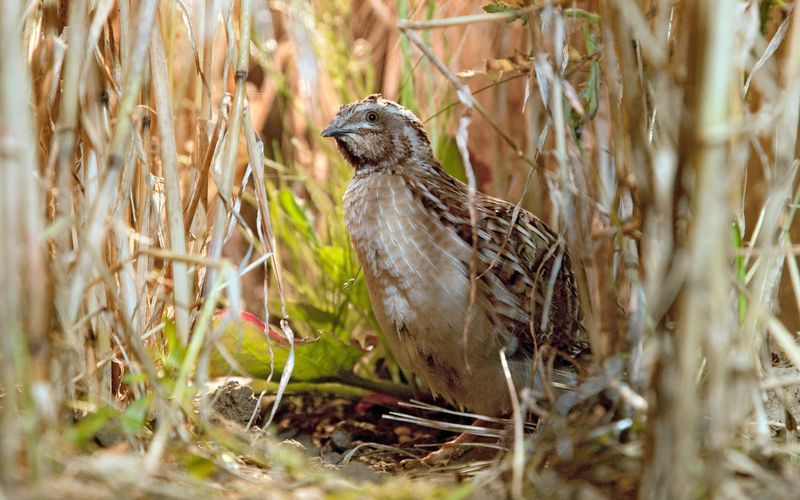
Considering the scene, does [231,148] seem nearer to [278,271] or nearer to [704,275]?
[278,271]

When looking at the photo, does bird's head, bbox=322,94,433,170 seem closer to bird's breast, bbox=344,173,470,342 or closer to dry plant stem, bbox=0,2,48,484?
bird's breast, bbox=344,173,470,342

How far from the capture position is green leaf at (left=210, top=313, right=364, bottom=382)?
114 inches

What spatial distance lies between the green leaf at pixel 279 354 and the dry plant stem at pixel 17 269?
1.40 metres

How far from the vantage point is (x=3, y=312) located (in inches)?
52.2

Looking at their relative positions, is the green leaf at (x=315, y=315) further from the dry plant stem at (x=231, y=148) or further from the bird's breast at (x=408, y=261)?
the dry plant stem at (x=231, y=148)

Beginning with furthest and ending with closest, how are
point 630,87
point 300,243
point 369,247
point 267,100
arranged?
point 267,100 → point 300,243 → point 369,247 → point 630,87

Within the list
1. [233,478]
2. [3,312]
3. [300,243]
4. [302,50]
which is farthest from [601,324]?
[302,50]

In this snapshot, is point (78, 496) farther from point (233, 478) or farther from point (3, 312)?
point (233, 478)

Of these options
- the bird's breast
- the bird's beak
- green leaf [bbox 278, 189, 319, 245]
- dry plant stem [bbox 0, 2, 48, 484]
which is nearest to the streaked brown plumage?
the bird's breast

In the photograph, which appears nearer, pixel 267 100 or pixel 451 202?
pixel 451 202

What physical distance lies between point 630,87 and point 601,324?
0.48 meters

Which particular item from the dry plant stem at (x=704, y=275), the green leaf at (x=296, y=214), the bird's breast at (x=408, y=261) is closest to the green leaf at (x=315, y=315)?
the green leaf at (x=296, y=214)

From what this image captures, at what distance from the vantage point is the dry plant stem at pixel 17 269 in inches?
51.3

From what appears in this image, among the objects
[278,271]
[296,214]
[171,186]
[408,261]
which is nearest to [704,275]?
[278,271]
